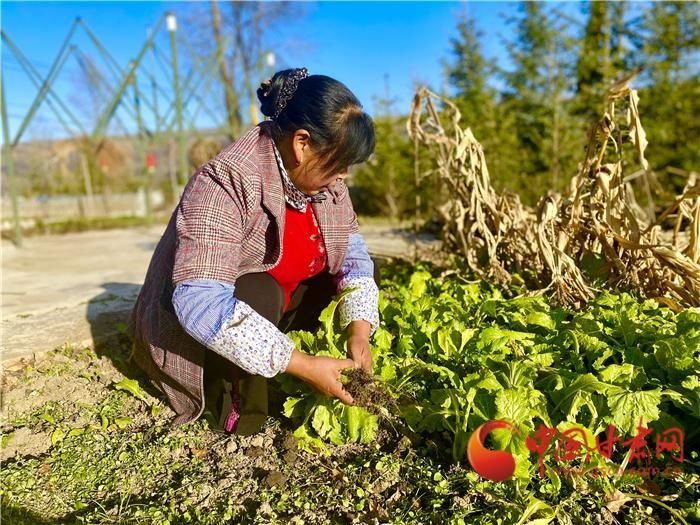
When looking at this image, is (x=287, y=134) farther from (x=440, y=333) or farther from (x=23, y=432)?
(x=23, y=432)

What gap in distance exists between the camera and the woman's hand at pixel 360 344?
159cm

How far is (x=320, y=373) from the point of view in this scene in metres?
1.42

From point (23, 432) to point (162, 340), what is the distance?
54 cm

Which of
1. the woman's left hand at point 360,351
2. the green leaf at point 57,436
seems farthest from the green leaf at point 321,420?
the green leaf at point 57,436

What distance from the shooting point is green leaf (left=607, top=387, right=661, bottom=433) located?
127 cm

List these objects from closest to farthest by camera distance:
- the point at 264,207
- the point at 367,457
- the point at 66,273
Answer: the point at 367,457, the point at 264,207, the point at 66,273

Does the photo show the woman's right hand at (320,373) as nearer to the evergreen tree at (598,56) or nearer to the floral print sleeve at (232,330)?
the floral print sleeve at (232,330)

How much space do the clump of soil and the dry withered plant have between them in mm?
922

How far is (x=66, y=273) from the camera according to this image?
186 inches

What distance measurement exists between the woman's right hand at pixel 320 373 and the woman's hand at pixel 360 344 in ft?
0.44

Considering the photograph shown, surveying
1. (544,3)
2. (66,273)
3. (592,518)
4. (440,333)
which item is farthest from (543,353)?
(544,3)

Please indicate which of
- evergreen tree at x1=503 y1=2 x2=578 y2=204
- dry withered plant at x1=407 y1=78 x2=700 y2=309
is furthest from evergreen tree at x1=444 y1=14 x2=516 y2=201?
dry withered plant at x1=407 y1=78 x2=700 y2=309
